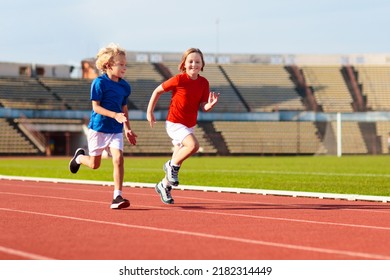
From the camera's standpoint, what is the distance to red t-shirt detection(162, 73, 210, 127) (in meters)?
10.6

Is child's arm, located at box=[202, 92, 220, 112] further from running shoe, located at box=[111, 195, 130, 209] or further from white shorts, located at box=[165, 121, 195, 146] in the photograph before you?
running shoe, located at box=[111, 195, 130, 209]

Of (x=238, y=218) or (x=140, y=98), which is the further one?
(x=140, y=98)

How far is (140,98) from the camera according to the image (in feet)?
200

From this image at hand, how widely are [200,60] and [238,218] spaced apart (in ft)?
8.23

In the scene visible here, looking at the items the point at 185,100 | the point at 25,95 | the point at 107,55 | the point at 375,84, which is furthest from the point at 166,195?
the point at 375,84

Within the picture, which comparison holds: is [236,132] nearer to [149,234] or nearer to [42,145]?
[42,145]

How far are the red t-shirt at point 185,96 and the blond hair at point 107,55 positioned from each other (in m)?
0.80

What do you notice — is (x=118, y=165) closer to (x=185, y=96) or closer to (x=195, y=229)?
(x=185, y=96)

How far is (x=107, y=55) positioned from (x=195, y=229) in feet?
10.6

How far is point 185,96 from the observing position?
10.7 metres

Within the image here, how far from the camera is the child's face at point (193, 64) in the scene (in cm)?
1056

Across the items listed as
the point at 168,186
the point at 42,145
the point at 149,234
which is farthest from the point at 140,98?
the point at 149,234

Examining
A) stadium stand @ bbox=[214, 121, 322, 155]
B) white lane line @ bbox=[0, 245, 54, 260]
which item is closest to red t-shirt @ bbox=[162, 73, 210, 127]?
white lane line @ bbox=[0, 245, 54, 260]

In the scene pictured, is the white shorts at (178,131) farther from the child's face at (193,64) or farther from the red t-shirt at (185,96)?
the child's face at (193,64)
